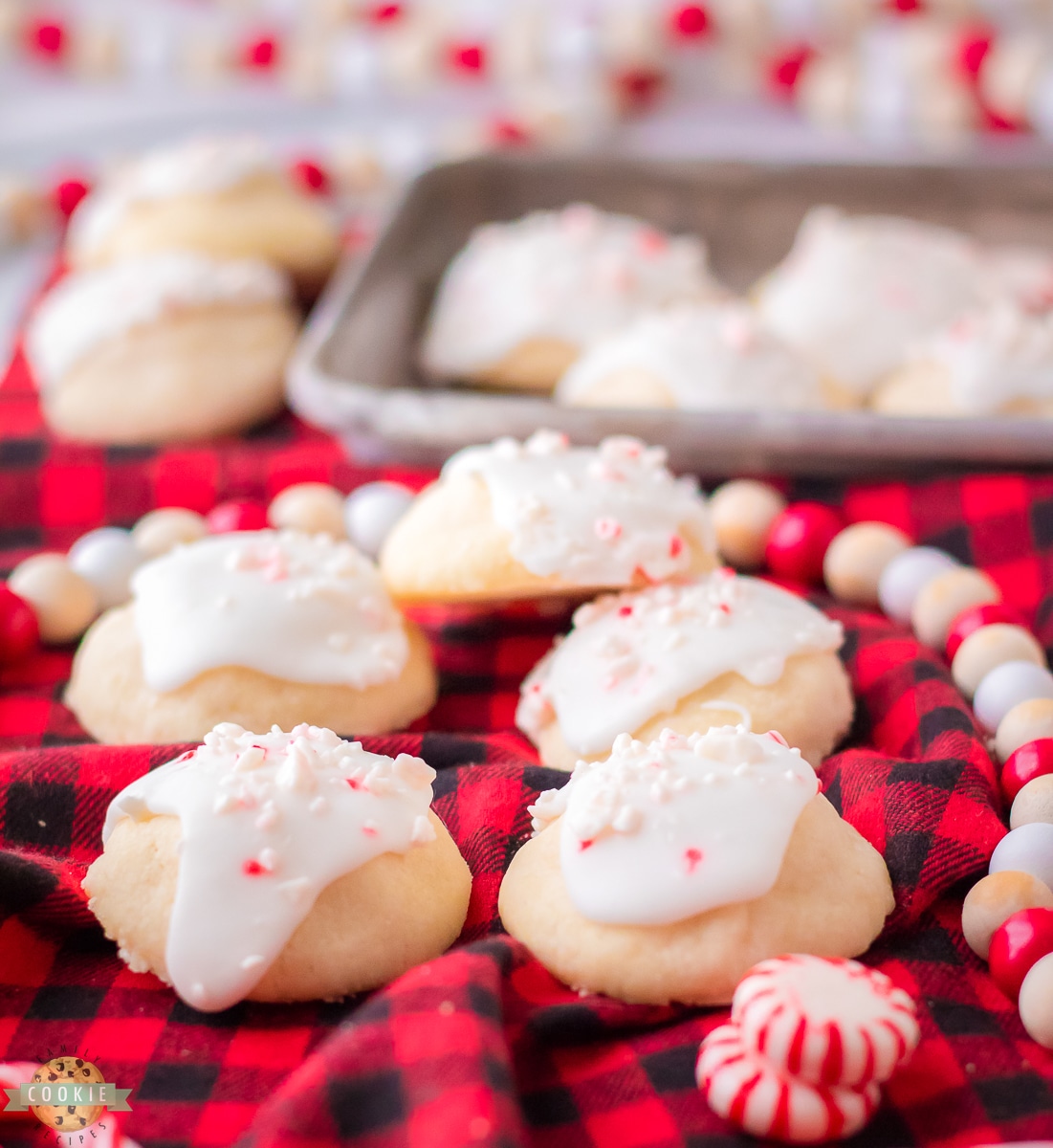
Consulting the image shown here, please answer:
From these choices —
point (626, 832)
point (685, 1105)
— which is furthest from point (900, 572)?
point (685, 1105)

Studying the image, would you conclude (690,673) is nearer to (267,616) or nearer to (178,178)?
(267,616)

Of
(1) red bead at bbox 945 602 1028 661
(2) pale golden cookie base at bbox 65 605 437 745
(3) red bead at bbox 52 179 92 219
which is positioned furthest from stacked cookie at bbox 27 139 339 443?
(1) red bead at bbox 945 602 1028 661

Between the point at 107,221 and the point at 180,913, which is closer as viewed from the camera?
the point at 180,913

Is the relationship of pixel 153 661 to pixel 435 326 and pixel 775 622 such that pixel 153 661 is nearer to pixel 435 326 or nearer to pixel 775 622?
pixel 775 622

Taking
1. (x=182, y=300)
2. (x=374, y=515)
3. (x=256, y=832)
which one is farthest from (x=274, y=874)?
(x=182, y=300)

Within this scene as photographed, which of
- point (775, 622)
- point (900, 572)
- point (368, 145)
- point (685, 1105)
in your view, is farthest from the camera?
point (368, 145)

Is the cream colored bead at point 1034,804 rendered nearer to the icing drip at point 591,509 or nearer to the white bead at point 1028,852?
the white bead at point 1028,852

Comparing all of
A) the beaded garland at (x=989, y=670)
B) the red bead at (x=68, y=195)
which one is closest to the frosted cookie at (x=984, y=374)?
the beaded garland at (x=989, y=670)
